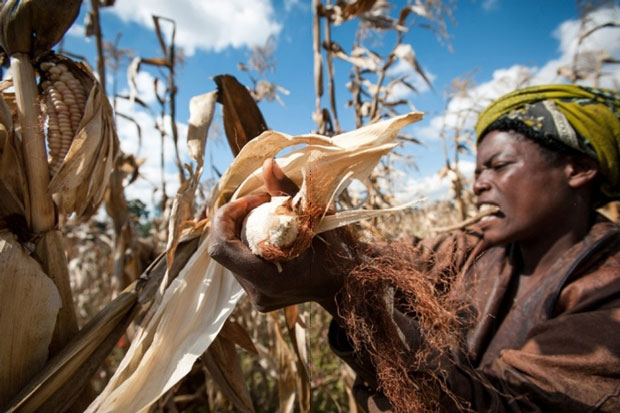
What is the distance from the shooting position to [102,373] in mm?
2408

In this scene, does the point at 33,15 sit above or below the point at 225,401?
above

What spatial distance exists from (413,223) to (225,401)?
456 centimetres

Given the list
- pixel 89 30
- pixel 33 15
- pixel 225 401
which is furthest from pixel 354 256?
pixel 89 30

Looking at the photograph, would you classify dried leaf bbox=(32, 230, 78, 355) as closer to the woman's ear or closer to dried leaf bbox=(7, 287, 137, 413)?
dried leaf bbox=(7, 287, 137, 413)

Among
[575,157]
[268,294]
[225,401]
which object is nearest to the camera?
[268,294]

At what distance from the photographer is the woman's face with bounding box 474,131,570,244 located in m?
1.27

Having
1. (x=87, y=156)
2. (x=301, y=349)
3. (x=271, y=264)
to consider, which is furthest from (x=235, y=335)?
(x=87, y=156)

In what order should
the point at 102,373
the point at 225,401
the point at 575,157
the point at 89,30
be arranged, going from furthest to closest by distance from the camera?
the point at 102,373
the point at 89,30
the point at 225,401
the point at 575,157

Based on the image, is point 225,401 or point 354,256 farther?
point 225,401

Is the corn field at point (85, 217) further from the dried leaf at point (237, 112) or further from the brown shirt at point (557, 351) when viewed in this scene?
the brown shirt at point (557, 351)

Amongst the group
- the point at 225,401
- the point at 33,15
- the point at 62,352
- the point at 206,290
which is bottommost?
the point at 225,401

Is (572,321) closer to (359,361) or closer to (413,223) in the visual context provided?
(359,361)

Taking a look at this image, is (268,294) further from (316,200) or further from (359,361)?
(359,361)

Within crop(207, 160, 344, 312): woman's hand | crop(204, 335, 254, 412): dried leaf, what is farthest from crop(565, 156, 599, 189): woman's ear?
crop(204, 335, 254, 412): dried leaf
